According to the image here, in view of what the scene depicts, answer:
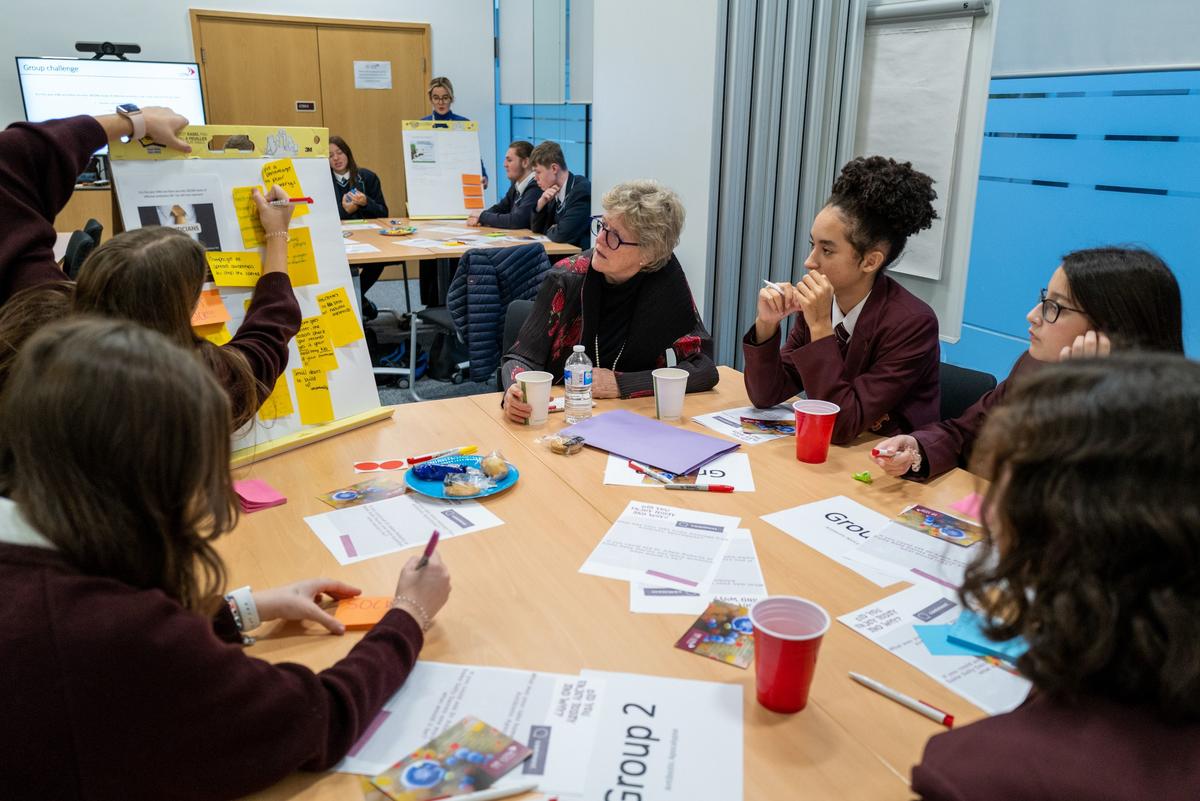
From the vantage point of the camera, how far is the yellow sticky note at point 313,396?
6.60 ft

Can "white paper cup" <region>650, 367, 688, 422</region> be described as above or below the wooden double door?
Answer: below

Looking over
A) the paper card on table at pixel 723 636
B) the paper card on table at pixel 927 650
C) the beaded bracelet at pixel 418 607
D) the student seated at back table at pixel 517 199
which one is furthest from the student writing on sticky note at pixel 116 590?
the student seated at back table at pixel 517 199

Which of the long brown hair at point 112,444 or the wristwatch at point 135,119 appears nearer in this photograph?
the long brown hair at point 112,444

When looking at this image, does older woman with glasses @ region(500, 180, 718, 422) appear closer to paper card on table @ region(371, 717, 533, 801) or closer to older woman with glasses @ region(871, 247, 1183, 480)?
older woman with glasses @ region(871, 247, 1183, 480)

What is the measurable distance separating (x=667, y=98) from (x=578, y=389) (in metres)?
2.14

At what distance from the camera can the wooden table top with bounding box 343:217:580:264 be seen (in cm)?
448

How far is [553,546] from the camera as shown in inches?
59.3

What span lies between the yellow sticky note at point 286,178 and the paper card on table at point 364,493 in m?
0.72

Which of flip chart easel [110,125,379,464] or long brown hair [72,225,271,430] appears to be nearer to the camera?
long brown hair [72,225,271,430]

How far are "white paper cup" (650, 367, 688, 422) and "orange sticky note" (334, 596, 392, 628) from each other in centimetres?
101

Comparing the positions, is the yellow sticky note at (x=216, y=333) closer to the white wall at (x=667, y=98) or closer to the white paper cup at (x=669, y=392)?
the white paper cup at (x=669, y=392)

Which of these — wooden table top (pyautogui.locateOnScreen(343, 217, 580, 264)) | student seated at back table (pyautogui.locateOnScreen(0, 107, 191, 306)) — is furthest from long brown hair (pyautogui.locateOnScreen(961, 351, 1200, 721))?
wooden table top (pyautogui.locateOnScreen(343, 217, 580, 264))

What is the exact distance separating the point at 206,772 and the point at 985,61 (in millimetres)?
3123

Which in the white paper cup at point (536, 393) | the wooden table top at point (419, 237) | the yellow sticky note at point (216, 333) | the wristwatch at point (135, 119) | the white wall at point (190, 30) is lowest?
the white paper cup at point (536, 393)
